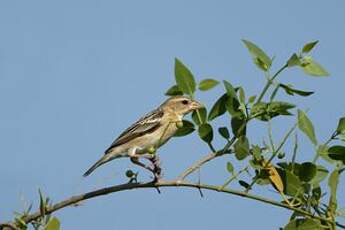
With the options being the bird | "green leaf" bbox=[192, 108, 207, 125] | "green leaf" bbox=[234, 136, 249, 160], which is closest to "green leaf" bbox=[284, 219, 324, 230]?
"green leaf" bbox=[234, 136, 249, 160]

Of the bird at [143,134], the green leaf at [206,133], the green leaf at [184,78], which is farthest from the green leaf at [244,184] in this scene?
the bird at [143,134]

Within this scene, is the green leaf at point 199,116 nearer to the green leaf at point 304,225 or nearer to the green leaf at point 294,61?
the green leaf at point 294,61

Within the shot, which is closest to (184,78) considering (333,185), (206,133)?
(206,133)

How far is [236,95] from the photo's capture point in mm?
3111

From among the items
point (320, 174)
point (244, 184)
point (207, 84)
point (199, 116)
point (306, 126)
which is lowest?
point (320, 174)

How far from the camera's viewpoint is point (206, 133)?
3.29 m

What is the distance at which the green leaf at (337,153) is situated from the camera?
3129mm

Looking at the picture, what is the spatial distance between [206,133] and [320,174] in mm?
546

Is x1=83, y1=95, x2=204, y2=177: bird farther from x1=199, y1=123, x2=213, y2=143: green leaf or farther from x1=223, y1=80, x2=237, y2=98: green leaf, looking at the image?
x1=223, y1=80, x2=237, y2=98: green leaf

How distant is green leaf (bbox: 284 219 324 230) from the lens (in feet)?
9.32

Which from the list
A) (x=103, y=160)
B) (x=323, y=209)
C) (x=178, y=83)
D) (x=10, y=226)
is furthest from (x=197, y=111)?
(x=103, y=160)

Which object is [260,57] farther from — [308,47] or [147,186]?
[147,186]

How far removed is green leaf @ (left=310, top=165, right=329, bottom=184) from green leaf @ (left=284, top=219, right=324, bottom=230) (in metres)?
0.23

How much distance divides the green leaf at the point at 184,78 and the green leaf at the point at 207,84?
0.16ft
